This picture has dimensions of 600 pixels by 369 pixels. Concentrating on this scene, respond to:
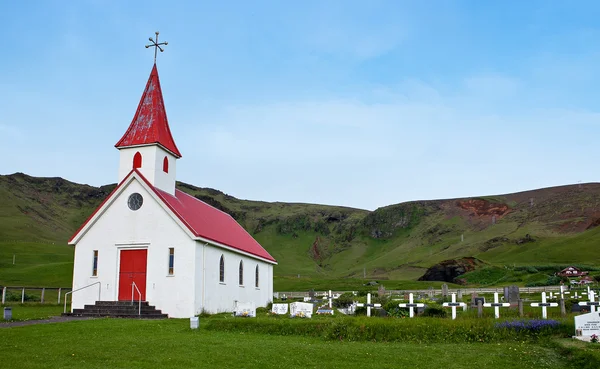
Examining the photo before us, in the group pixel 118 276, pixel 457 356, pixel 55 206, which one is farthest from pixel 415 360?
pixel 55 206

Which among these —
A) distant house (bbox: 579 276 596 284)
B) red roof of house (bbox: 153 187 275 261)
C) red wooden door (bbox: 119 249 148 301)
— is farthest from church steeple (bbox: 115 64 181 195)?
distant house (bbox: 579 276 596 284)

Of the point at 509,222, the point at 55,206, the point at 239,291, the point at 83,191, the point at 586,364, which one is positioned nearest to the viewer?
the point at 586,364

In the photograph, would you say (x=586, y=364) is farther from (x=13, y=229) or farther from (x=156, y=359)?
(x=13, y=229)

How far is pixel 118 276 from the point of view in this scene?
3023cm

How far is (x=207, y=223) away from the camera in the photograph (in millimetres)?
33906

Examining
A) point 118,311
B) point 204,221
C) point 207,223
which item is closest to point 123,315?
point 118,311

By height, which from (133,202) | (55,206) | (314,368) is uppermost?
(55,206)

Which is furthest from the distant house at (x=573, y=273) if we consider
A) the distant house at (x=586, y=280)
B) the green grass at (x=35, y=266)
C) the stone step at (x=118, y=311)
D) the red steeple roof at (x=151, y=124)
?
the green grass at (x=35, y=266)

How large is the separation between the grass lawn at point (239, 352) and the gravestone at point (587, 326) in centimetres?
112

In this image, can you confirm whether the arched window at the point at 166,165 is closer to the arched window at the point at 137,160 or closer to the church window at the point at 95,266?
the arched window at the point at 137,160

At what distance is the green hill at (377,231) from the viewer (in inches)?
3725

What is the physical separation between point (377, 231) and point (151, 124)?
13800 cm

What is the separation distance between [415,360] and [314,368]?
273 cm

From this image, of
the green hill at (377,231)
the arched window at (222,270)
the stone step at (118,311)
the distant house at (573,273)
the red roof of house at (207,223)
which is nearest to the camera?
the stone step at (118,311)
